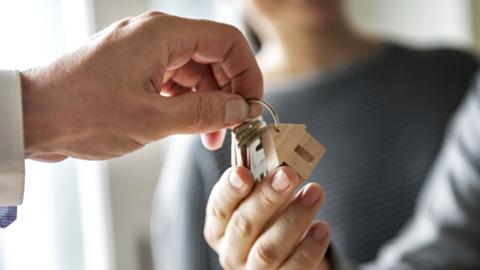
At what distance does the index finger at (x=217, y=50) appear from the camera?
49 cm

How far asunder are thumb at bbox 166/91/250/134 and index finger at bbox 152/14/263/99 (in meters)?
0.02

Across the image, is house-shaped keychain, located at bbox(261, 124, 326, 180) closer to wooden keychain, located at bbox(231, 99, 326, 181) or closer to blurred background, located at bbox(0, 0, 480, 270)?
wooden keychain, located at bbox(231, 99, 326, 181)

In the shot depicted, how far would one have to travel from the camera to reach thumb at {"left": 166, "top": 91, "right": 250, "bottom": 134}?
1.59 ft

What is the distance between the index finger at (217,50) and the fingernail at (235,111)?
2 centimetres

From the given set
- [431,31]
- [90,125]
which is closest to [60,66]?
[90,125]

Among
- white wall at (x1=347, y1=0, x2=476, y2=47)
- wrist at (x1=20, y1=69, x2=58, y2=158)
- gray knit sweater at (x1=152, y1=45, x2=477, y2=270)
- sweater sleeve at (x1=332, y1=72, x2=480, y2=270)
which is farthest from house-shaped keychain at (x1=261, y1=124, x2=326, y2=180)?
white wall at (x1=347, y1=0, x2=476, y2=47)

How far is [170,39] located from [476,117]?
0.55 metres

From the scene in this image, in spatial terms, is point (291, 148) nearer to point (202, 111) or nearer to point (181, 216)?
point (202, 111)

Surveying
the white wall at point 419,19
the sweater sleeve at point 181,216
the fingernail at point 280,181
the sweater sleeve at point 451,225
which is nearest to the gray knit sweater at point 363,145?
the sweater sleeve at point 181,216

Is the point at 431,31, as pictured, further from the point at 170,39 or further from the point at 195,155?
the point at 170,39

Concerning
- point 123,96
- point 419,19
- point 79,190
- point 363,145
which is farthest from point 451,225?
point 419,19

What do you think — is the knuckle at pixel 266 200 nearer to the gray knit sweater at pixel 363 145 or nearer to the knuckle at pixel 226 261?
the knuckle at pixel 226 261

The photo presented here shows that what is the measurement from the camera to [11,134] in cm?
46

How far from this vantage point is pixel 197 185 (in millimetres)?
963
